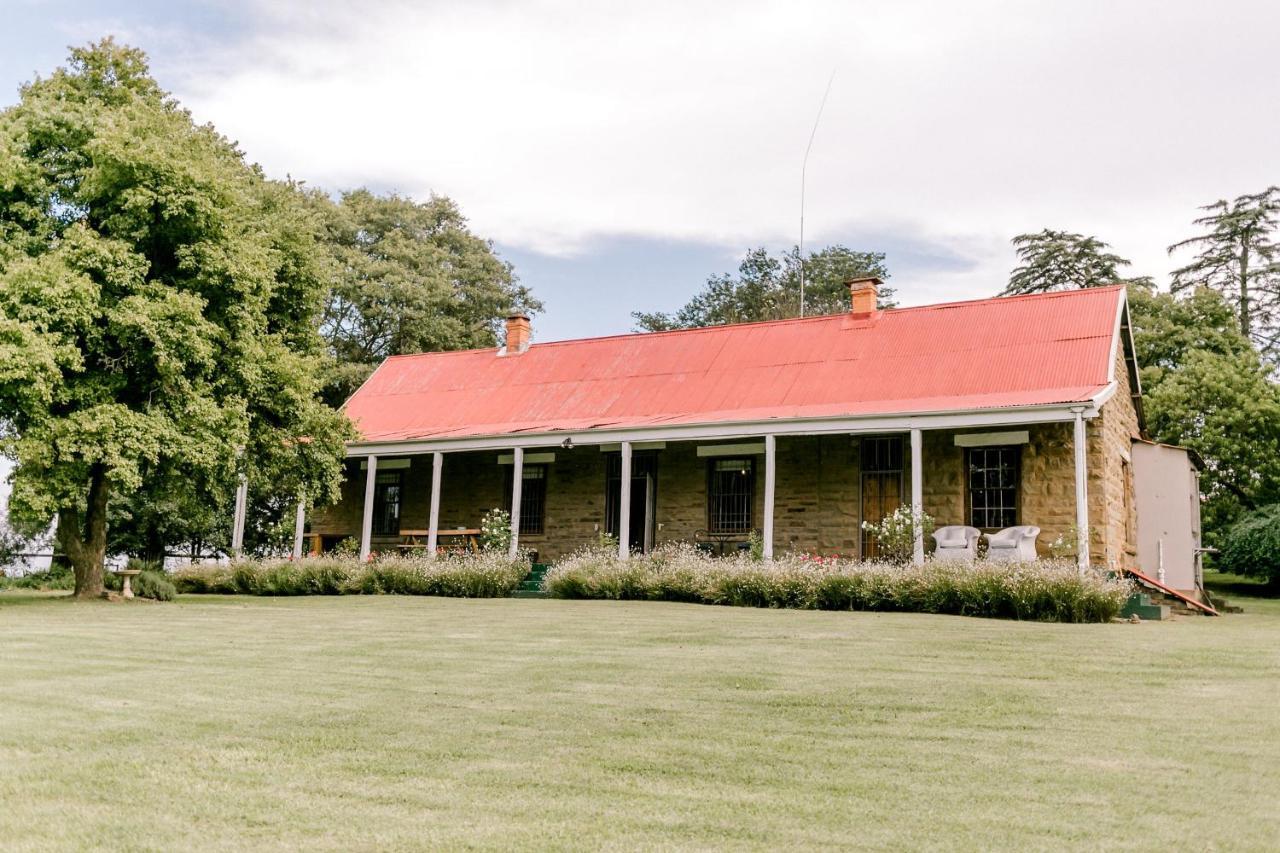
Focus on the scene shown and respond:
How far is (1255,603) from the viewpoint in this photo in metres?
22.0

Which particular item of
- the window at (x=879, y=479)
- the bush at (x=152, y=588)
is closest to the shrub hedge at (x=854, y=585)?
the window at (x=879, y=479)

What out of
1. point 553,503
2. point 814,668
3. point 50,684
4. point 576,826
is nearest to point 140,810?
point 576,826

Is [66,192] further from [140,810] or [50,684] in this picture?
[140,810]

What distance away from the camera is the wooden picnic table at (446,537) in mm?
20625

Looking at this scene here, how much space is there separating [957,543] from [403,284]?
21.8 meters

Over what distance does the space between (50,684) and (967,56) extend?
52.6ft

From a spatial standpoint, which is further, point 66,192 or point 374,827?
point 66,192

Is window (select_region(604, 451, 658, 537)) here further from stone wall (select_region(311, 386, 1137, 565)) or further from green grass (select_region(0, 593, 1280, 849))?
green grass (select_region(0, 593, 1280, 849))

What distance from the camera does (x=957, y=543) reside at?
621 inches

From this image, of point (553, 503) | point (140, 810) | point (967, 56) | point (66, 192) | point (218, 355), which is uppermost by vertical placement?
point (967, 56)

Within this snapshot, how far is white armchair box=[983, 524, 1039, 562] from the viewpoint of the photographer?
15232 millimetres

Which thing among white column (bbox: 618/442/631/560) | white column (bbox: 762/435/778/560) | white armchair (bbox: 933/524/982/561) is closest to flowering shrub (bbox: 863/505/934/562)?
white armchair (bbox: 933/524/982/561)

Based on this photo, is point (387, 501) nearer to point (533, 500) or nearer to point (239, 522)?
point (239, 522)

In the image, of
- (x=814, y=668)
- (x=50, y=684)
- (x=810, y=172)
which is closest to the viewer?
(x=50, y=684)
